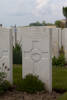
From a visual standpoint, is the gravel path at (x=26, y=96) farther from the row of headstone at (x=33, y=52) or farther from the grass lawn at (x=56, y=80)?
the row of headstone at (x=33, y=52)

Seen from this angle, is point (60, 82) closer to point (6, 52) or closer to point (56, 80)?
point (56, 80)

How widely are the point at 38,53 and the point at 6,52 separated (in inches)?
30.4

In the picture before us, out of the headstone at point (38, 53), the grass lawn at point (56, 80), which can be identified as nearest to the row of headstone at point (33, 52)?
the headstone at point (38, 53)

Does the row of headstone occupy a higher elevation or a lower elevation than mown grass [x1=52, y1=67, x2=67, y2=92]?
higher

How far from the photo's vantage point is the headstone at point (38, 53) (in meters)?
6.31

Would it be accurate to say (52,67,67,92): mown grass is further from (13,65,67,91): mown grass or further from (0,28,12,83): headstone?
(0,28,12,83): headstone

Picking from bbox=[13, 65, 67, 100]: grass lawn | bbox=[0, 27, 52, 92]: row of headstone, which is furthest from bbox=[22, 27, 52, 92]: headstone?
bbox=[13, 65, 67, 100]: grass lawn

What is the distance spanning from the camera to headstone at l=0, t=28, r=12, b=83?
6598 mm

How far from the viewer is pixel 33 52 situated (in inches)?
255

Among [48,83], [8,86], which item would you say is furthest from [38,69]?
[8,86]

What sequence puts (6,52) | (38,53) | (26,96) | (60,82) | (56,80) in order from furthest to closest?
1. (56,80)
2. (60,82)
3. (6,52)
4. (38,53)
5. (26,96)

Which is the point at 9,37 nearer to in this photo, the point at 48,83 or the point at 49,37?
the point at 49,37

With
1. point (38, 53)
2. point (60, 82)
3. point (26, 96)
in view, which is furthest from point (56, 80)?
point (26, 96)

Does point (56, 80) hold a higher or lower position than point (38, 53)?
lower
